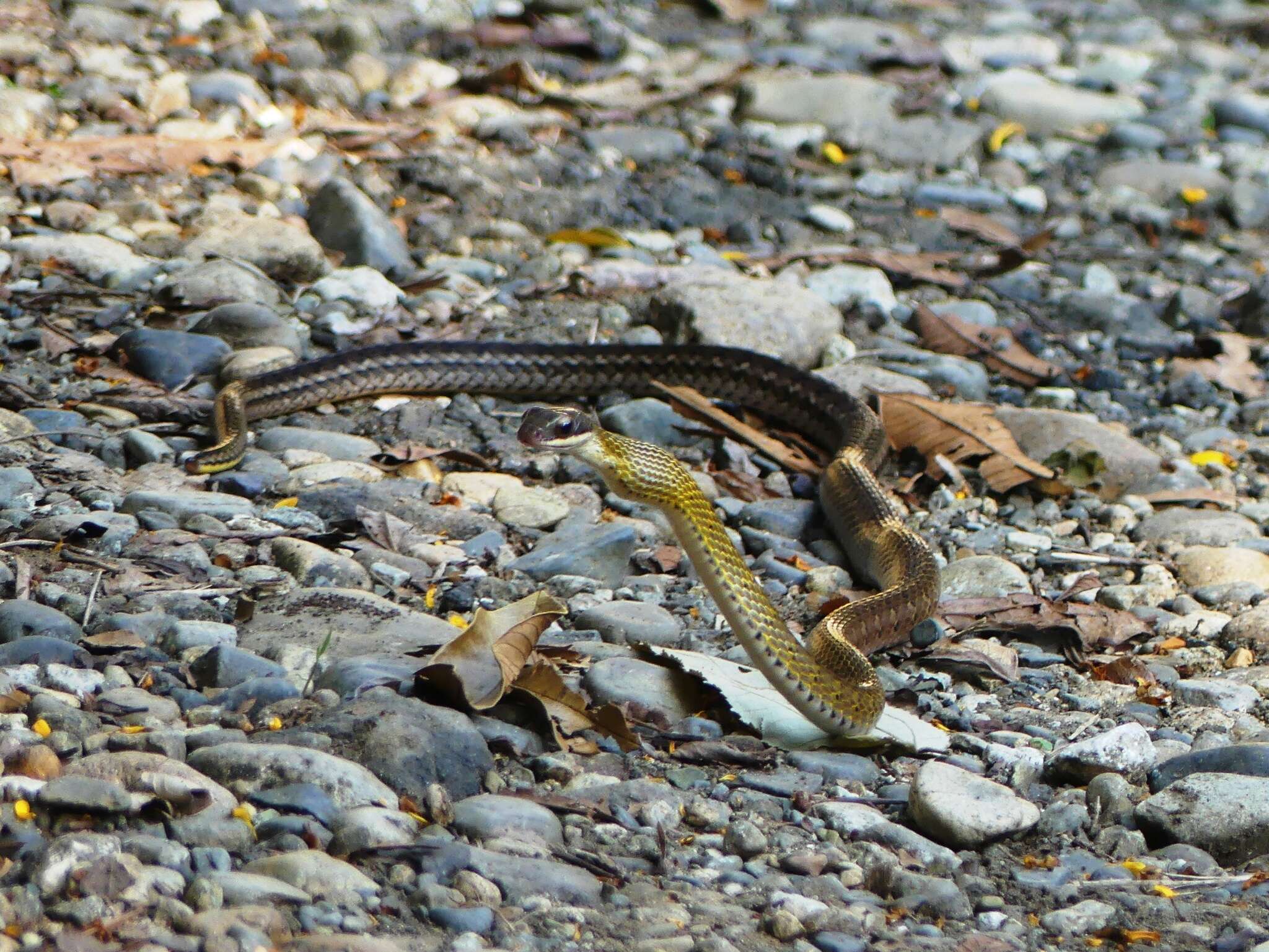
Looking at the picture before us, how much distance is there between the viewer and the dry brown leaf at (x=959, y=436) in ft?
22.9

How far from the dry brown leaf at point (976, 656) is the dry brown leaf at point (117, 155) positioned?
5617mm

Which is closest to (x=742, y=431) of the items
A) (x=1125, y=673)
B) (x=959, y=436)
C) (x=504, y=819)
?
(x=959, y=436)

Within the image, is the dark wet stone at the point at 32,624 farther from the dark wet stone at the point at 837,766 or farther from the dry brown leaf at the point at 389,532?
the dark wet stone at the point at 837,766

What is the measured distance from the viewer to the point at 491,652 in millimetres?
4008

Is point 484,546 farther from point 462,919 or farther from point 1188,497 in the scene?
point 1188,497

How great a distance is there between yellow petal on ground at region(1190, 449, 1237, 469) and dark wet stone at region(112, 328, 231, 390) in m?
5.00

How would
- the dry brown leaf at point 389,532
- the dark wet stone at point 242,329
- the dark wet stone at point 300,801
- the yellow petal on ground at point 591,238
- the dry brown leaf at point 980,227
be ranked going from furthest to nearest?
the dry brown leaf at point 980,227 → the yellow petal on ground at point 591,238 → the dark wet stone at point 242,329 → the dry brown leaf at point 389,532 → the dark wet stone at point 300,801

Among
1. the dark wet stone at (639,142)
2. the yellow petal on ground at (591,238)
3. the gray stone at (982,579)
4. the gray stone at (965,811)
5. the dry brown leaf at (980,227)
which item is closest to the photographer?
the gray stone at (965,811)

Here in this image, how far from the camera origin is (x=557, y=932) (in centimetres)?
302

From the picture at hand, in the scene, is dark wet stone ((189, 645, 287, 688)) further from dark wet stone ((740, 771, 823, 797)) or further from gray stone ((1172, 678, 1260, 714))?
gray stone ((1172, 678, 1260, 714))

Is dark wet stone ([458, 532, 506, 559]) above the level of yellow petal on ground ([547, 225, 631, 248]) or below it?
above

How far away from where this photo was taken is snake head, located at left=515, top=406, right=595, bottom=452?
3.94 m

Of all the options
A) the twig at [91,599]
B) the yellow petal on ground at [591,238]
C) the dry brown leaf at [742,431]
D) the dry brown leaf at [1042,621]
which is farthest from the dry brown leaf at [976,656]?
the yellow petal on ground at [591,238]

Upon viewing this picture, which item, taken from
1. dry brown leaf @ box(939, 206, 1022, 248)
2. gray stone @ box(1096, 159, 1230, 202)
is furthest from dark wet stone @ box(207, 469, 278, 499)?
gray stone @ box(1096, 159, 1230, 202)
